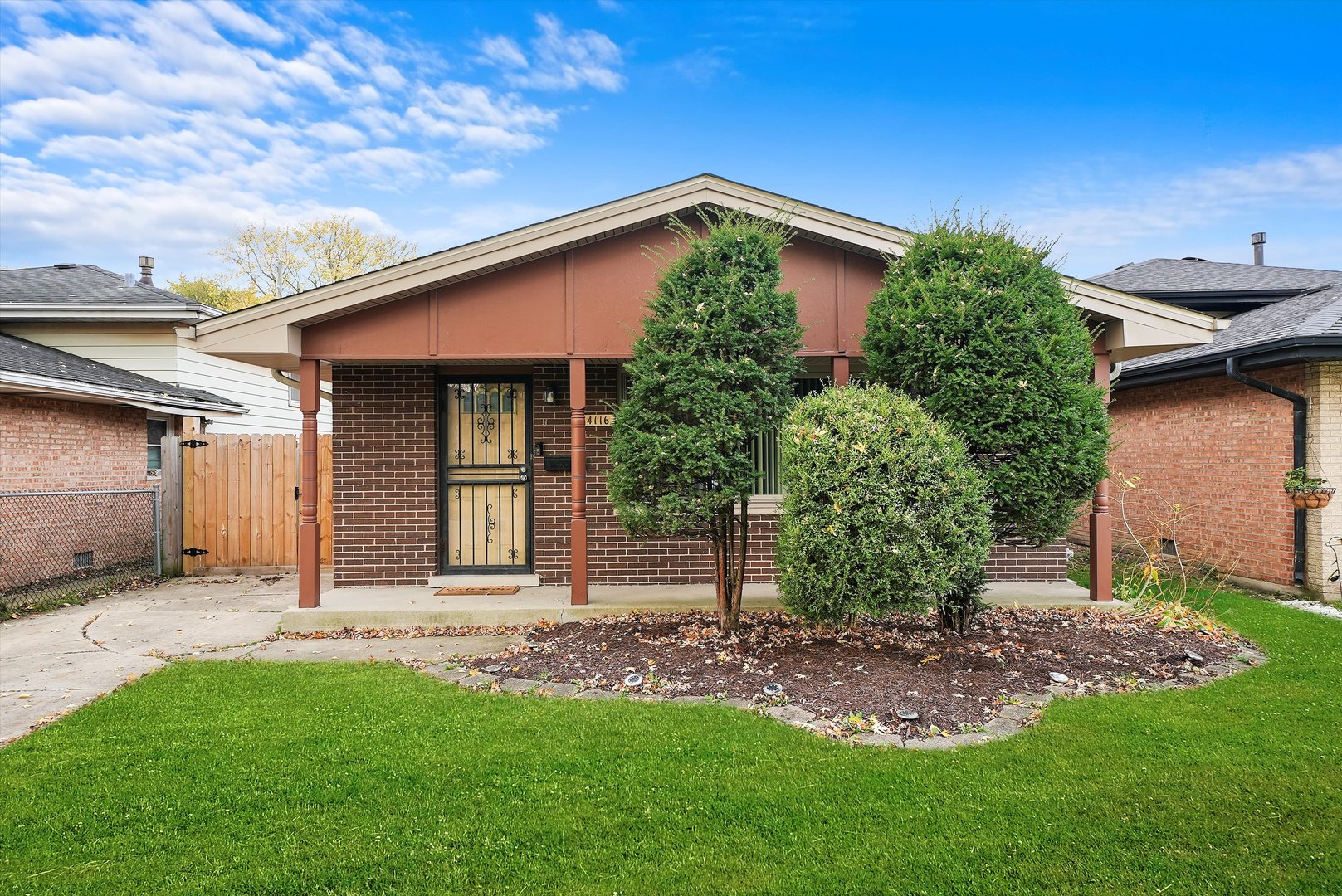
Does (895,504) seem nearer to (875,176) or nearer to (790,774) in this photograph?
(790,774)

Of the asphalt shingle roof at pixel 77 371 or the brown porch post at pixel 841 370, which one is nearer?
the brown porch post at pixel 841 370

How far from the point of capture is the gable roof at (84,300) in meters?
10.5

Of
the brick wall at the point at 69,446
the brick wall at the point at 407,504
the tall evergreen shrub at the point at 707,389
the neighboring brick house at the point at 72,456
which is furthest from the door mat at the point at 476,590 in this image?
the brick wall at the point at 69,446

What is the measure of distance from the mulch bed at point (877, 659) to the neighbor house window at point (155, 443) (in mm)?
7618

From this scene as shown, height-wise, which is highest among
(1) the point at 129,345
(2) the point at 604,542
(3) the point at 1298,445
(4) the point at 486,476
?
(1) the point at 129,345

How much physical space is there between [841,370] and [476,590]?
4.21 meters

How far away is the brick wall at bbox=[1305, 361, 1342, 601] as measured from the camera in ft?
24.5

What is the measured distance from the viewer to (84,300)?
1084 centimetres

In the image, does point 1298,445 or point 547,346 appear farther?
point 1298,445

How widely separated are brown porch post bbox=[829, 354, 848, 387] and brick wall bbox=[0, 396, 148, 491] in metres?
9.11

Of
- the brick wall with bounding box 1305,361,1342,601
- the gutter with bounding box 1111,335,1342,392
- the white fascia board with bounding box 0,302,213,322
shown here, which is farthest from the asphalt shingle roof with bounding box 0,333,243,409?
the brick wall with bounding box 1305,361,1342,601

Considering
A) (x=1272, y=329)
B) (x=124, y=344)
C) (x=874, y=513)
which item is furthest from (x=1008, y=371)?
(x=124, y=344)

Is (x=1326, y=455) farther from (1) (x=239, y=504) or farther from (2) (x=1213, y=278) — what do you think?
(1) (x=239, y=504)

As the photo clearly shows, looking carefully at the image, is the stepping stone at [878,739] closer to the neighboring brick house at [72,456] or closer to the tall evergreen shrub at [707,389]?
the tall evergreen shrub at [707,389]
